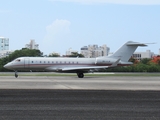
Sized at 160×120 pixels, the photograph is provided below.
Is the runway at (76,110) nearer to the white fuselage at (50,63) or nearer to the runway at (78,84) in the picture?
the runway at (78,84)

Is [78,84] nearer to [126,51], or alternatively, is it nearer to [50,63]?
[50,63]

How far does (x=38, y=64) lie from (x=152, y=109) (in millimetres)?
36631

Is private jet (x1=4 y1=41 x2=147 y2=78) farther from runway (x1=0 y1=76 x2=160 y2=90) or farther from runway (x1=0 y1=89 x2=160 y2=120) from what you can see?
runway (x1=0 y1=89 x2=160 y2=120)

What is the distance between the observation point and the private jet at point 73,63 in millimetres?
49500

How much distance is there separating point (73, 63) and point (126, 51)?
750cm

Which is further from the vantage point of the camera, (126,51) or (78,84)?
(126,51)

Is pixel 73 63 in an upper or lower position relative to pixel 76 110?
upper

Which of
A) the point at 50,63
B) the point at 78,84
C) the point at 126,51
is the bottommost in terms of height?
the point at 78,84

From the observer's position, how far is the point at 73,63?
51.7 metres

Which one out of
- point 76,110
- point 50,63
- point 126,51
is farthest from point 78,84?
point 126,51

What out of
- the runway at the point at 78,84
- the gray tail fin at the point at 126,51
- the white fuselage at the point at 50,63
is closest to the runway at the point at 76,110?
the runway at the point at 78,84

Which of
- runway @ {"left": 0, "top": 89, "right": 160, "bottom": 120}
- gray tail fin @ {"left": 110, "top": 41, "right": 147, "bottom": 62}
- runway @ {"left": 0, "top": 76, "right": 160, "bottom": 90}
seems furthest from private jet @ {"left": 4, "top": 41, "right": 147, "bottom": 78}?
runway @ {"left": 0, "top": 89, "right": 160, "bottom": 120}

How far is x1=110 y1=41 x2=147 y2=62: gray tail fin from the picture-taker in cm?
5298

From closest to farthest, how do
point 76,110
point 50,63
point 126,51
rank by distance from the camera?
point 76,110
point 50,63
point 126,51
